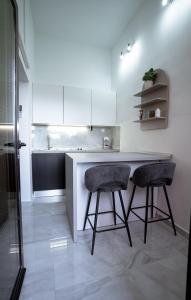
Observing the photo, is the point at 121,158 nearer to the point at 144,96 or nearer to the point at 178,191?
the point at 178,191

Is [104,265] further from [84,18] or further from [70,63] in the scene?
[70,63]

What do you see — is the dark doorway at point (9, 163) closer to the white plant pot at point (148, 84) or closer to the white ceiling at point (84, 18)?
the white plant pot at point (148, 84)

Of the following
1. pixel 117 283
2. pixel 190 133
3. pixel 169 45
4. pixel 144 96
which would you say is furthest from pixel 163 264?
pixel 169 45

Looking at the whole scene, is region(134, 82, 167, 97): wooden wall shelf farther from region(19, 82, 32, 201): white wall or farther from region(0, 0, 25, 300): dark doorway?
region(19, 82, 32, 201): white wall

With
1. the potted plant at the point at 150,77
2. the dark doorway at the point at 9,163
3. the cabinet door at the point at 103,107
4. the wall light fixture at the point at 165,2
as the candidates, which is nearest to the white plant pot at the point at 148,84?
the potted plant at the point at 150,77

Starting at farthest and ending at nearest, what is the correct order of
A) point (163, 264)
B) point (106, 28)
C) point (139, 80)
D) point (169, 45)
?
point (106, 28), point (139, 80), point (169, 45), point (163, 264)

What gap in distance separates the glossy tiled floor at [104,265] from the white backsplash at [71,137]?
195 centimetres

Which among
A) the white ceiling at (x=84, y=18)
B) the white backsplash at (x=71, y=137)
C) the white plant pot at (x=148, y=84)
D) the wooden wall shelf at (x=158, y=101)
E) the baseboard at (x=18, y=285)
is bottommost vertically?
the baseboard at (x=18, y=285)

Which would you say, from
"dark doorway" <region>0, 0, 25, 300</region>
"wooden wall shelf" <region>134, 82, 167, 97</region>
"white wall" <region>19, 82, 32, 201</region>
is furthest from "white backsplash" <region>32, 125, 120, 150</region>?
"dark doorway" <region>0, 0, 25, 300</region>

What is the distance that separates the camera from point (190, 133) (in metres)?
1.96

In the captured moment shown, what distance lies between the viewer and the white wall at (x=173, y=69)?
2.01 metres

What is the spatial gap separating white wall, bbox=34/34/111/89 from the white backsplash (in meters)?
1.02

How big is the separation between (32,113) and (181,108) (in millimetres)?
2630

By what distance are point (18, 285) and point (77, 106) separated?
306 cm
